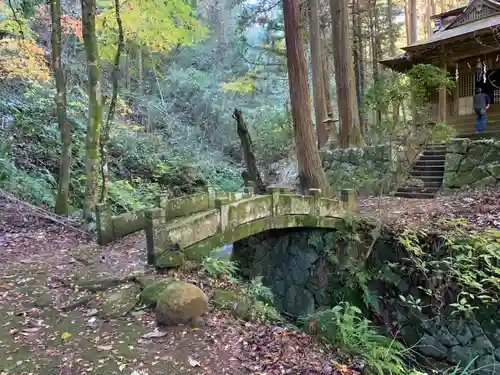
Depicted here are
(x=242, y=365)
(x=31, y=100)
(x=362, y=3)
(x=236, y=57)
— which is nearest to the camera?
(x=242, y=365)

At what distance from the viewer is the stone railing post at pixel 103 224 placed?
268 inches

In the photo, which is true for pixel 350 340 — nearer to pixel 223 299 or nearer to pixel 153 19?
pixel 223 299

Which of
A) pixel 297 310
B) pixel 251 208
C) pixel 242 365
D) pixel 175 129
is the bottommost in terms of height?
pixel 297 310

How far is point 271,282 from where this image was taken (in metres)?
9.66

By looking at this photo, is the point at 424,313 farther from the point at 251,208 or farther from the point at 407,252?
the point at 251,208

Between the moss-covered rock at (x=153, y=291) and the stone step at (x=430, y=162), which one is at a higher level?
the stone step at (x=430, y=162)

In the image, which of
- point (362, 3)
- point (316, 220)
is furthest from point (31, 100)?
point (362, 3)

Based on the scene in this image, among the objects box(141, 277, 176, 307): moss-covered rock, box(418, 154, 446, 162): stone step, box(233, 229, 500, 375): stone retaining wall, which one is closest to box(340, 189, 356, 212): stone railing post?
box(233, 229, 500, 375): stone retaining wall

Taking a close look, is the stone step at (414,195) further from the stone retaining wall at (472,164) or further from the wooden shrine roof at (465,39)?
the wooden shrine roof at (465,39)

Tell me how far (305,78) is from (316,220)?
349 centimetres

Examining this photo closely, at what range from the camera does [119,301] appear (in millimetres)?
4535

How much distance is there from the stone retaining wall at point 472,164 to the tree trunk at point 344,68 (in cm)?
312

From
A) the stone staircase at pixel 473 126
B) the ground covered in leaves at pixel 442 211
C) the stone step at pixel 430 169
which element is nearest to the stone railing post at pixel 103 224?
the ground covered in leaves at pixel 442 211

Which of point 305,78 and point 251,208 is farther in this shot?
point 305,78
